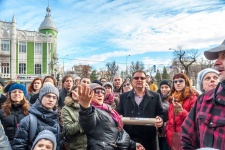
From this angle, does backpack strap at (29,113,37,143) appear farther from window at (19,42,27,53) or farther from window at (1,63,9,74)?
window at (19,42,27,53)

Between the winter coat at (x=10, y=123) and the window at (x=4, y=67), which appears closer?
the winter coat at (x=10, y=123)

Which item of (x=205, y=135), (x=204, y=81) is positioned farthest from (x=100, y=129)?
(x=204, y=81)

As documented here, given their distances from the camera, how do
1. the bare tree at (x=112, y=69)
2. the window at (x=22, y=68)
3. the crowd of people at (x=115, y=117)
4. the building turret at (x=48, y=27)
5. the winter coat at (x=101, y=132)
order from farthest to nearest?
the bare tree at (x=112, y=69), the building turret at (x=48, y=27), the window at (x=22, y=68), the winter coat at (x=101, y=132), the crowd of people at (x=115, y=117)

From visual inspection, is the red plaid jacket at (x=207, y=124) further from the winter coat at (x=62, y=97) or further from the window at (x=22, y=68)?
the window at (x=22, y=68)

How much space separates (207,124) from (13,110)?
298cm

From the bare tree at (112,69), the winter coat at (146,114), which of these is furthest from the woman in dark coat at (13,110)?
the bare tree at (112,69)

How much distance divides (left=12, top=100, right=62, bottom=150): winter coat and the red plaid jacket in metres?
1.86

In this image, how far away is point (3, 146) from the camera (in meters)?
2.56

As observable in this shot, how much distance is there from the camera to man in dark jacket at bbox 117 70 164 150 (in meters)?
3.83

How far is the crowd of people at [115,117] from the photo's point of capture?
1.71 m

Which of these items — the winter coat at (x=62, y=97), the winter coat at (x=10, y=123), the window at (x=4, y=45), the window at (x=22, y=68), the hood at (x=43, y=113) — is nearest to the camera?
the hood at (x=43, y=113)

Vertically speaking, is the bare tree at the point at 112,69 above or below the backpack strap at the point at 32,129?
above

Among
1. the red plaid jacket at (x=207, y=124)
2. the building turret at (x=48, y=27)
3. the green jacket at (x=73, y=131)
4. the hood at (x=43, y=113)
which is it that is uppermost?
the building turret at (x=48, y=27)

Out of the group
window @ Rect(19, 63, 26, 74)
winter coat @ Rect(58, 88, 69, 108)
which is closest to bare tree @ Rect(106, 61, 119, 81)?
window @ Rect(19, 63, 26, 74)
